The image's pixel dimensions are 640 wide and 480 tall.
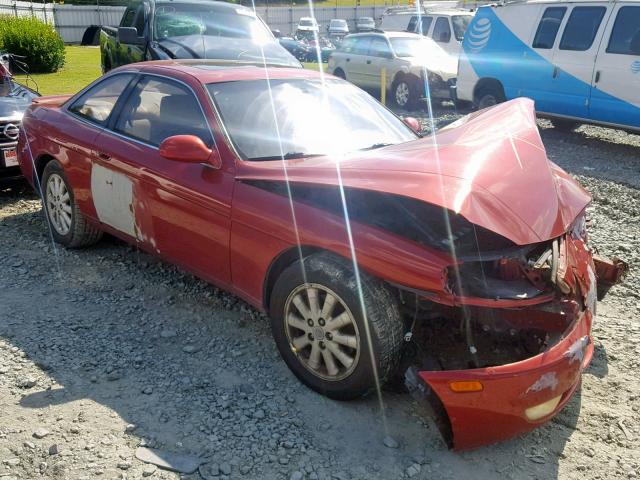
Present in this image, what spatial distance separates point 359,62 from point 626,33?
6759 mm

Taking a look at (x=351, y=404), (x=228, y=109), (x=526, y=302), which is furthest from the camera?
(x=228, y=109)

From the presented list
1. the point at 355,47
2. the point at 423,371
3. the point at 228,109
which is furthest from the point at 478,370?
the point at 355,47

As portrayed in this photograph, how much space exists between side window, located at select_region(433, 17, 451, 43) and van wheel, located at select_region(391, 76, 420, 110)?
13.7 ft

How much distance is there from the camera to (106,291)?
4496mm

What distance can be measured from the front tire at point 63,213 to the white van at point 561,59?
7299 millimetres

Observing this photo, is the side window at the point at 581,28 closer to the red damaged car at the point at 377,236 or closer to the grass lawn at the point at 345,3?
the red damaged car at the point at 377,236

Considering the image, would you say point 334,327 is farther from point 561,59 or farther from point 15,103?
point 561,59

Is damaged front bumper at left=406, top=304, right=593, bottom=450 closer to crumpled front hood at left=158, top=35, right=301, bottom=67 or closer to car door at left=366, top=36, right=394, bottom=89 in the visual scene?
crumpled front hood at left=158, top=35, right=301, bottom=67

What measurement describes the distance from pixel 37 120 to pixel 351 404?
3767 mm

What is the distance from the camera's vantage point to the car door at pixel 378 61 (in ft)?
45.4

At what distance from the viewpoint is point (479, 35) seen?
11.2 m

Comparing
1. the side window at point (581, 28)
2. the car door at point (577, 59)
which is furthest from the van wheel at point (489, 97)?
the side window at point (581, 28)

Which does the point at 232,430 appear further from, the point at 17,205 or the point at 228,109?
the point at 17,205

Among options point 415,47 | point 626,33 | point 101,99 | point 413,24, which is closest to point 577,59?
point 626,33
